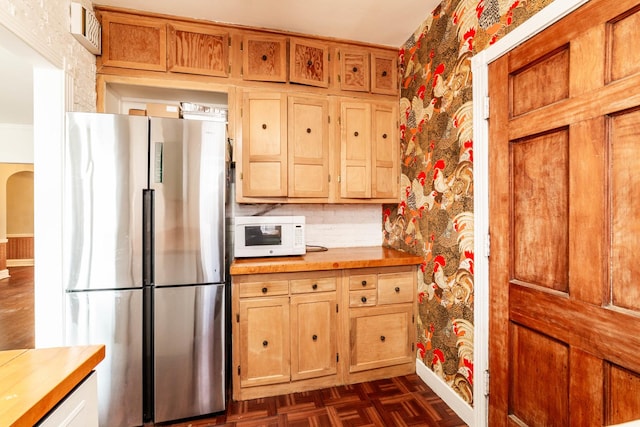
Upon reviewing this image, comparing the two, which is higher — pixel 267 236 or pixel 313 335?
pixel 267 236

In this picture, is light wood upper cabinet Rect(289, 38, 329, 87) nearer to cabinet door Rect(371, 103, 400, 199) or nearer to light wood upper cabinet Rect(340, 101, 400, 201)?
light wood upper cabinet Rect(340, 101, 400, 201)

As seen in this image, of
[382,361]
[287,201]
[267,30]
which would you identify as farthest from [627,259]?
[267,30]

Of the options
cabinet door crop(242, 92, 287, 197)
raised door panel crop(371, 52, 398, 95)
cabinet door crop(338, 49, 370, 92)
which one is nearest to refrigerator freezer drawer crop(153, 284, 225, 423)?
cabinet door crop(242, 92, 287, 197)

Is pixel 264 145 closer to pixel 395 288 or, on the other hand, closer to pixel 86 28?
pixel 86 28

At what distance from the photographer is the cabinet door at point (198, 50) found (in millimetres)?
2143

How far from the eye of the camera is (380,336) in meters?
2.22

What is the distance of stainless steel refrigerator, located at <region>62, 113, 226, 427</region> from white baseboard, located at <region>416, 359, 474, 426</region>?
1.45 meters

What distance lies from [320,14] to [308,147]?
959 mm

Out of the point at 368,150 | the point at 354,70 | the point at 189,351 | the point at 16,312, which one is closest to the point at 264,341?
the point at 189,351

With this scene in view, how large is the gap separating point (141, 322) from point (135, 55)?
1.86m

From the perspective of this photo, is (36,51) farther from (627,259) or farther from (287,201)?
(627,259)

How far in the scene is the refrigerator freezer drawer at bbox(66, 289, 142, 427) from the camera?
65.4 inches

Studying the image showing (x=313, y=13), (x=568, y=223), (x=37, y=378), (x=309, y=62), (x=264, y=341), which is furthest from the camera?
(x=309, y=62)

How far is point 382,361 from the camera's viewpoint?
2.22 m
